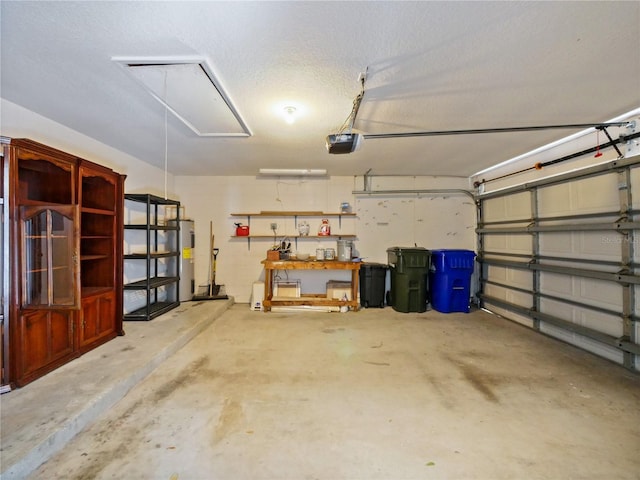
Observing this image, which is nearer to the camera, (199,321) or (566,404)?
(566,404)

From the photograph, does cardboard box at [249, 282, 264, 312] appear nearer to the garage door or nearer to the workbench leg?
the workbench leg

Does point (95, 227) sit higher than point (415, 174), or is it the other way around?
point (415, 174)

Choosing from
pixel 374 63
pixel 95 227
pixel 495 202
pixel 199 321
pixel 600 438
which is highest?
pixel 374 63

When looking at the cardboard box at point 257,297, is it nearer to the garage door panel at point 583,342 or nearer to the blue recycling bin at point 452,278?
the blue recycling bin at point 452,278

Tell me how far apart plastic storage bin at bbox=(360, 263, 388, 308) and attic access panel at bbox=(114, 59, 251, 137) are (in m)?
3.19

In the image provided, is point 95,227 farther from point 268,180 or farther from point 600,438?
point 600,438

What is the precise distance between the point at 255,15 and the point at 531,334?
4.82m

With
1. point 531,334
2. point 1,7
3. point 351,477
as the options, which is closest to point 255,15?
point 1,7

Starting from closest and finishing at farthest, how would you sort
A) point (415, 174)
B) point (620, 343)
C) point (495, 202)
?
point (620, 343) → point (495, 202) → point (415, 174)

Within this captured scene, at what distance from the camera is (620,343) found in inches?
108

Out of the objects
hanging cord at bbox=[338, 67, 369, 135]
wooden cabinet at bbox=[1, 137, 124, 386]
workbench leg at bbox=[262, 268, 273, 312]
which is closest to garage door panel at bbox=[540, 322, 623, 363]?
hanging cord at bbox=[338, 67, 369, 135]

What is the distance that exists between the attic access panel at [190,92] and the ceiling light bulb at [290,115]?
0.48m

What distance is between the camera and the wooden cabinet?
6.87 ft

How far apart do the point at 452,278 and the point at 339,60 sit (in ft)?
13.3
